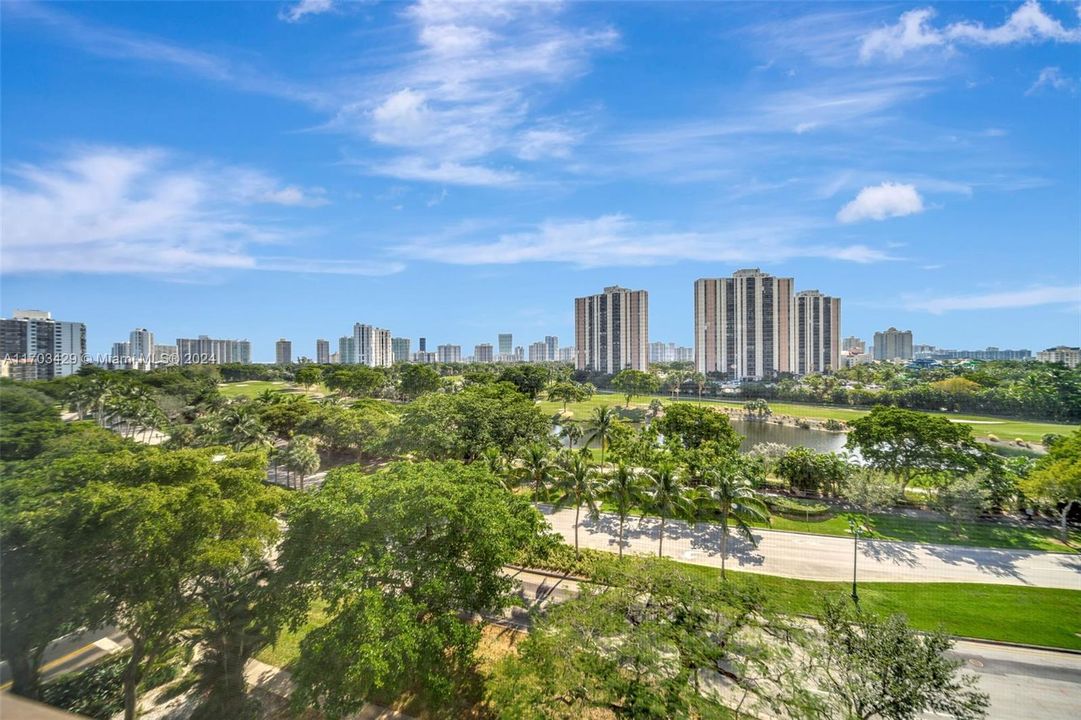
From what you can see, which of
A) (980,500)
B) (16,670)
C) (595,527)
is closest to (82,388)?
(16,670)

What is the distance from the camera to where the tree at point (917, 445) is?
23031mm

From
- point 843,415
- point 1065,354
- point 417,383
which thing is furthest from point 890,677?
point 1065,354

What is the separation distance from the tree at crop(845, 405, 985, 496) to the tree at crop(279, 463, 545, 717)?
22.1m

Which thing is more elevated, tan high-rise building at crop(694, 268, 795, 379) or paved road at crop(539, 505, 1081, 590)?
tan high-rise building at crop(694, 268, 795, 379)

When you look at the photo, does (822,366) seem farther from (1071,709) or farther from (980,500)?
(1071,709)

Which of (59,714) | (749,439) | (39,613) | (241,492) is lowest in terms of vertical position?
(749,439)

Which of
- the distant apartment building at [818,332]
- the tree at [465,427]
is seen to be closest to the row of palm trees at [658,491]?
the tree at [465,427]

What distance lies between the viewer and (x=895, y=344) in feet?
634

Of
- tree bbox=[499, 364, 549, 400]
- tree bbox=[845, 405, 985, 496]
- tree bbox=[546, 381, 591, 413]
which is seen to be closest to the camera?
tree bbox=[845, 405, 985, 496]

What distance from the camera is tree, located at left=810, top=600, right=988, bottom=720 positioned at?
318 inches

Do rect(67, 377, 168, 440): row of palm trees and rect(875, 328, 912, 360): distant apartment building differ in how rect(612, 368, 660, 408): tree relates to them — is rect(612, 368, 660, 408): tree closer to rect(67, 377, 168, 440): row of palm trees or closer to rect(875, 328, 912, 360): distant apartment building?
rect(67, 377, 168, 440): row of palm trees

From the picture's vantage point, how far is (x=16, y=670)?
9.82m

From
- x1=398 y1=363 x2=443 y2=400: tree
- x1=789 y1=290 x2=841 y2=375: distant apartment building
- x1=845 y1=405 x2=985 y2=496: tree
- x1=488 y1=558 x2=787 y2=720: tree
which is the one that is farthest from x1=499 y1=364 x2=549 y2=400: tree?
x1=789 y1=290 x2=841 y2=375: distant apartment building

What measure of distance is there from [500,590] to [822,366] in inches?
4407
